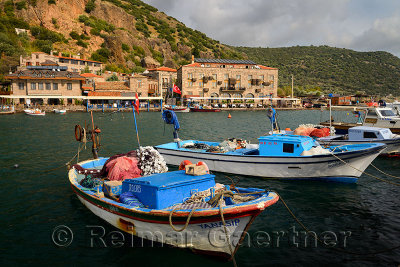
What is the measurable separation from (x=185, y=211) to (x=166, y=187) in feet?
3.59

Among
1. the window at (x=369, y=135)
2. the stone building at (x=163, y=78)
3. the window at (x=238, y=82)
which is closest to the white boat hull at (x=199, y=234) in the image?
the window at (x=369, y=135)

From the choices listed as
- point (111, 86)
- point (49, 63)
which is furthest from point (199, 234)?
point (49, 63)

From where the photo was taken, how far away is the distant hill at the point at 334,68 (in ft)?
488

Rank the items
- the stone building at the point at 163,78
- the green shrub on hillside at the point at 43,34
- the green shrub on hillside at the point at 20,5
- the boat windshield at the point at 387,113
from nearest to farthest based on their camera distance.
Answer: the boat windshield at the point at 387,113 < the stone building at the point at 163,78 < the green shrub on hillside at the point at 43,34 < the green shrub on hillside at the point at 20,5

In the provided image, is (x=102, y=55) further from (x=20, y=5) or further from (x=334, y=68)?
(x=334, y=68)

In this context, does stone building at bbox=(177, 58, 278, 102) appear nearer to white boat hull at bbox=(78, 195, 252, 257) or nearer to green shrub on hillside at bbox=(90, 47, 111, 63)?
green shrub on hillside at bbox=(90, 47, 111, 63)

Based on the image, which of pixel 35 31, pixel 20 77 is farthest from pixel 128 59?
pixel 20 77

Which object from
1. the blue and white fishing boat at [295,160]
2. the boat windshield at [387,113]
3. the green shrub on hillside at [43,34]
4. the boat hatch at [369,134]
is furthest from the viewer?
the green shrub on hillside at [43,34]

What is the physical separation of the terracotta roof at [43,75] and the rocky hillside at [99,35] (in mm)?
13640

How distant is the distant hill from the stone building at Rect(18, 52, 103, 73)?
92.8 metres

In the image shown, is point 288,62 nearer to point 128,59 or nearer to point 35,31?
point 128,59

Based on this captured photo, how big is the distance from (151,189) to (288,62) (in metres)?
187

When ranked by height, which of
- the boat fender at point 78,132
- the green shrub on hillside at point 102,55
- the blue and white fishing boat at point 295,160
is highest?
the green shrub on hillside at point 102,55

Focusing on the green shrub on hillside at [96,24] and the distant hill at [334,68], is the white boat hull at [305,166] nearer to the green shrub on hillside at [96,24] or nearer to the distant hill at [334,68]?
the green shrub on hillside at [96,24]
